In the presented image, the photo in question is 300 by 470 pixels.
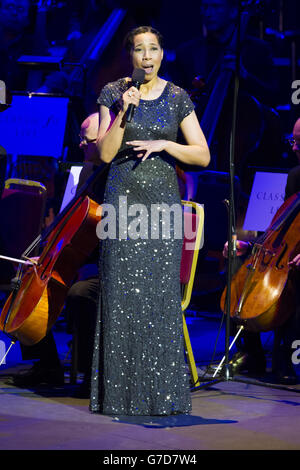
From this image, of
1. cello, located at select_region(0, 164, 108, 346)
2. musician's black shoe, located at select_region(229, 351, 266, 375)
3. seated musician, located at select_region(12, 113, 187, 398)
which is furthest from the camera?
musician's black shoe, located at select_region(229, 351, 266, 375)

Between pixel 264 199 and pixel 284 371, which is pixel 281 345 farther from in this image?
pixel 264 199

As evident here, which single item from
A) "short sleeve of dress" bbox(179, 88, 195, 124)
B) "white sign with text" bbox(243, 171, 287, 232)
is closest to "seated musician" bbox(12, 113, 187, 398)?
"short sleeve of dress" bbox(179, 88, 195, 124)

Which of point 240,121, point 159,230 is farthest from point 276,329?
point 240,121

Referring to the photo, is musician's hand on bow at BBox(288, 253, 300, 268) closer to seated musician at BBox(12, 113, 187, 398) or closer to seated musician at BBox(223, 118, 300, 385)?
seated musician at BBox(223, 118, 300, 385)

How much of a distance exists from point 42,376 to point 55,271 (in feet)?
2.13

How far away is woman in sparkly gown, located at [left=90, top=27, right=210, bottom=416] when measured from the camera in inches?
118

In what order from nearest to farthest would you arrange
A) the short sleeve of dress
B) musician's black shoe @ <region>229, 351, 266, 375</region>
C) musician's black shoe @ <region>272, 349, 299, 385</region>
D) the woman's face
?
the woman's face, the short sleeve of dress, musician's black shoe @ <region>272, 349, 299, 385</region>, musician's black shoe @ <region>229, 351, 266, 375</region>

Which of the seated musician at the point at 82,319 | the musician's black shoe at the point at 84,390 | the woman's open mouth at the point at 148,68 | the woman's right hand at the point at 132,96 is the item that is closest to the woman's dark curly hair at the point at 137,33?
the woman's open mouth at the point at 148,68

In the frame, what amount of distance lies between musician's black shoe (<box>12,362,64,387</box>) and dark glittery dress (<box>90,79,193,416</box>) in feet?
2.24

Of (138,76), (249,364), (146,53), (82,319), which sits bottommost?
(249,364)

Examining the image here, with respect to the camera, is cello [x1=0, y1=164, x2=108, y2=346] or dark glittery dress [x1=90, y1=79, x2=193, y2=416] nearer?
dark glittery dress [x1=90, y1=79, x2=193, y2=416]

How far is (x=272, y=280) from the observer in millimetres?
3592

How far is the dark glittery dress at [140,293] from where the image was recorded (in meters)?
3.00

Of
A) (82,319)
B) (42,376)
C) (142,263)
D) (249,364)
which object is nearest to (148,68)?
(142,263)
